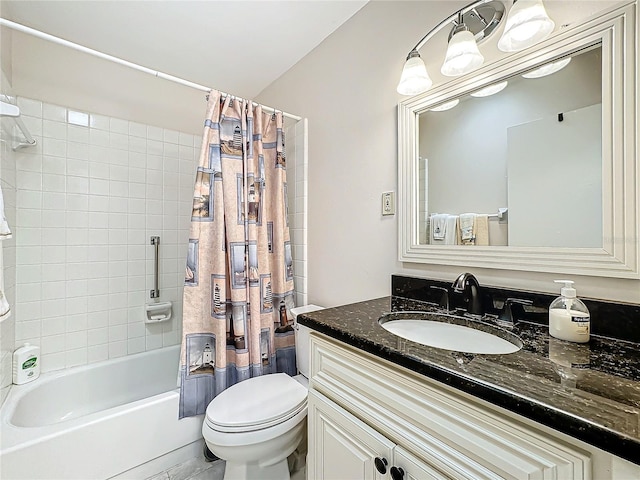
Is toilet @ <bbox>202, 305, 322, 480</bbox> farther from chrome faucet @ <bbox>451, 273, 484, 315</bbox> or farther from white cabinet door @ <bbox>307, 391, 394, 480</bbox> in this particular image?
chrome faucet @ <bbox>451, 273, 484, 315</bbox>

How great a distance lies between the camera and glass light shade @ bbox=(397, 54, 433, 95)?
1.12m

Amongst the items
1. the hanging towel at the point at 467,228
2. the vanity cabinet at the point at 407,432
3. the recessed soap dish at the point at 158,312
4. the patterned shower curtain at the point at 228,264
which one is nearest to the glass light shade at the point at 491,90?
the hanging towel at the point at 467,228

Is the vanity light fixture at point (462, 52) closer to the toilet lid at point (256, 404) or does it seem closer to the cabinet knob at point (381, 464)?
the cabinet knob at point (381, 464)

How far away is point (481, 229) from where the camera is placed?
1063 mm

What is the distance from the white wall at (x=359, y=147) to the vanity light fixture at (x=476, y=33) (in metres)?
0.08

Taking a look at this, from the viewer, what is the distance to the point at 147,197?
2.14m

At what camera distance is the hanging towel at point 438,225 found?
46.0 inches

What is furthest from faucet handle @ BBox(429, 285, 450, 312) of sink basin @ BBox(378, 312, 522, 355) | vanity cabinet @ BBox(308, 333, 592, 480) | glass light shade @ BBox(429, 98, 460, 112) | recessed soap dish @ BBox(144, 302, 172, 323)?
recessed soap dish @ BBox(144, 302, 172, 323)

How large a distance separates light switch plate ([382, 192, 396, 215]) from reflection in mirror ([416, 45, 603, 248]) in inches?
5.1

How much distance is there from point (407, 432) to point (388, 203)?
0.92 metres

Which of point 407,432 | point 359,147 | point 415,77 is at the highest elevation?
point 415,77

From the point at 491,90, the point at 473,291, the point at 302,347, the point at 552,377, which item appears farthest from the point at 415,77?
the point at 302,347

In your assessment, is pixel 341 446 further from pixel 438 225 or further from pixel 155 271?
pixel 155 271

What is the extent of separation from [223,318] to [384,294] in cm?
83
